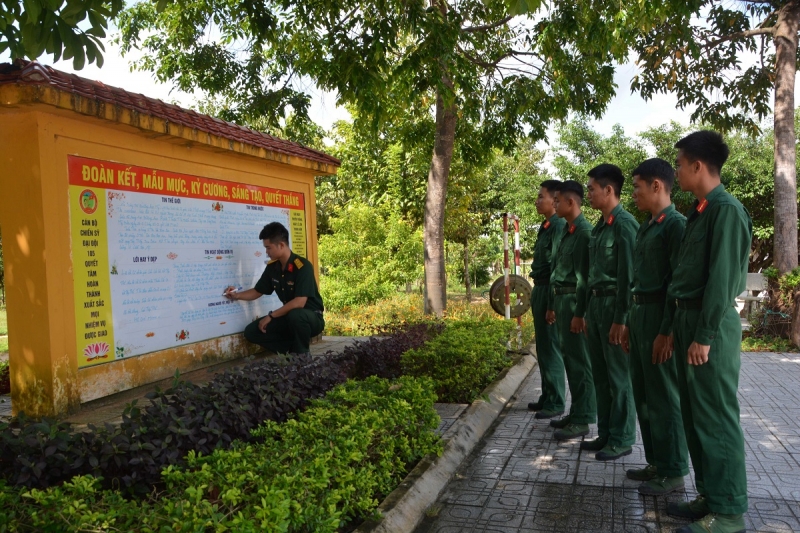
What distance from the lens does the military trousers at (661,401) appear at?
3.76 meters

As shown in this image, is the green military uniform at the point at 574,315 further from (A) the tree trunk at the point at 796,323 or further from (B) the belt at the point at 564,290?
(A) the tree trunk at the point at 796,323

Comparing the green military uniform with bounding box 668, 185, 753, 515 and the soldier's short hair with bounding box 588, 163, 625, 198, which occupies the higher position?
the soldier's short hair with bounding box 588, 163, 625, 198

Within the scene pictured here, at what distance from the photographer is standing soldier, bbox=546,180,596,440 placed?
16.5 ft

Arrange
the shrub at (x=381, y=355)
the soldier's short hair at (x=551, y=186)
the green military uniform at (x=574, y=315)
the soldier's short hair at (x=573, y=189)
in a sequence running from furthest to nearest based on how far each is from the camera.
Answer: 1. the shrub at (x=381, y=355)
2. the soldier's short hair at (x=551, y=186)
3. the soldier's short hair at (x=573, y=189)
4. the green military uniform at (x=574, y=315)

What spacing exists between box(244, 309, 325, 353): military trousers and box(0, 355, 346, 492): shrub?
91.0 inches

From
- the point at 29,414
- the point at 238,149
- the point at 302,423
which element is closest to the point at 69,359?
the point at 29,414

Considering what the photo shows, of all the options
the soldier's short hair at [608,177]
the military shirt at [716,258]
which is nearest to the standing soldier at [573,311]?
the soldier's short hair at [608,177]

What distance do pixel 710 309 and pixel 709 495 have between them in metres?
0.96

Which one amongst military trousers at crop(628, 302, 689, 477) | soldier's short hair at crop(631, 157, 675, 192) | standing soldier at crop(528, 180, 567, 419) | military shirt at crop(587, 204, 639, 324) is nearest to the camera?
military trousers at crop(628, 302, 689, 477)

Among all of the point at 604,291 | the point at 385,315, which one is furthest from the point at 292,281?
the point at 385,315

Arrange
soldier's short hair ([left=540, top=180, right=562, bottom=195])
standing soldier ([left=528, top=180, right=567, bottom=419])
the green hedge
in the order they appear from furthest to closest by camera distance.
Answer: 1. standing soldier ([left=528, top=180, right=567, bottom=419])
2. soldier's short hair ([left=540, top=180, right=562, bottom=195])
3. the green hedge

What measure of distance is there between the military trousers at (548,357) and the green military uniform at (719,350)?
2.39 metres

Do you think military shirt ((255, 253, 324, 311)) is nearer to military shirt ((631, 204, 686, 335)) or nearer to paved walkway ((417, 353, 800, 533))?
paved walkway ((417, 353, 800, 533))

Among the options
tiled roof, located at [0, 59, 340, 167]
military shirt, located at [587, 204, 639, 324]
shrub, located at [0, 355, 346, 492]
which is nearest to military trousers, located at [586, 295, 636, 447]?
military shirt, located at [587, 204, 639, 324]
